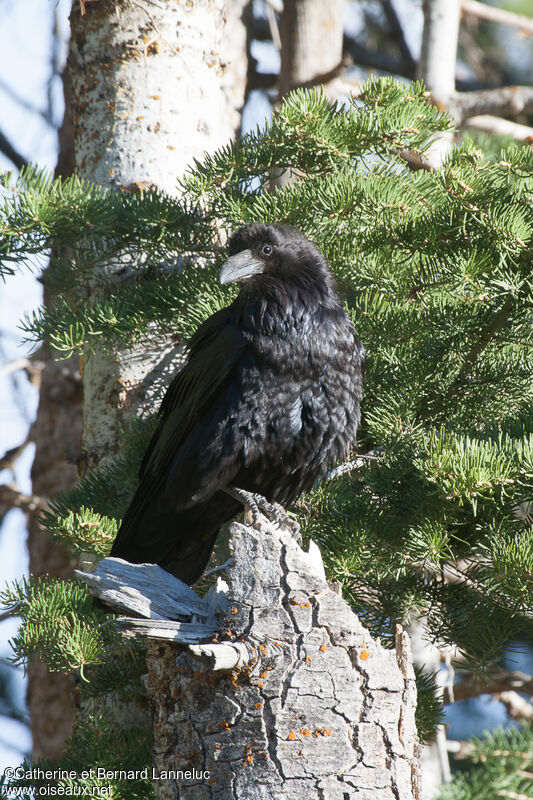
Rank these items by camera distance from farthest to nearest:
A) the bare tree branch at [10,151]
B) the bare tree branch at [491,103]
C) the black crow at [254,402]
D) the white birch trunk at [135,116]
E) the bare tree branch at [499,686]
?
the bare tree branch at [10,151]
the bare tree branch at [491,103]
the bare tree branch at [499,686]
the white birch trunk at [135,116]
the black crow at [254,402]

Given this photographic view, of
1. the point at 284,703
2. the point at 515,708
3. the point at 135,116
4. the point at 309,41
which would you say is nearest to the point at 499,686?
the point at 515,708

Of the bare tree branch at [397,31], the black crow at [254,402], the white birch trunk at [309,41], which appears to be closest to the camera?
the black crow at [254,402]

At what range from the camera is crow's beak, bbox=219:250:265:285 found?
9.64 ft

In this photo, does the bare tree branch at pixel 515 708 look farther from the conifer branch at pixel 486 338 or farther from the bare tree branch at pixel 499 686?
the conifer branch at pixel 486 338

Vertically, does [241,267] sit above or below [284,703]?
above

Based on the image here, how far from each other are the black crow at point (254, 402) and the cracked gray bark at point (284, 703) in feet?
2.84

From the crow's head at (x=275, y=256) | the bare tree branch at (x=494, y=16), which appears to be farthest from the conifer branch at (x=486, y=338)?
the bare tree branch at (x=494, y=16)

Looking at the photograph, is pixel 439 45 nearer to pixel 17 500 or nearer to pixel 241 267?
pixel 241 267

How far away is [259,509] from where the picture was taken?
115 inches

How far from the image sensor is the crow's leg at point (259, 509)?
274 cm

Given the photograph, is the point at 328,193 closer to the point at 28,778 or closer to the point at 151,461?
the point at 151,461

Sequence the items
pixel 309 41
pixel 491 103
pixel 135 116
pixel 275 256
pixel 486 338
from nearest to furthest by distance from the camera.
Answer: pixel 486 338, pixel 275 256, pixel 135 116, pixel 491 103, pixel 309 41

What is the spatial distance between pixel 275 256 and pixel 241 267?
24cm

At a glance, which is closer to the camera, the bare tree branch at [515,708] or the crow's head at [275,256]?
the crow's head at [275,256]
